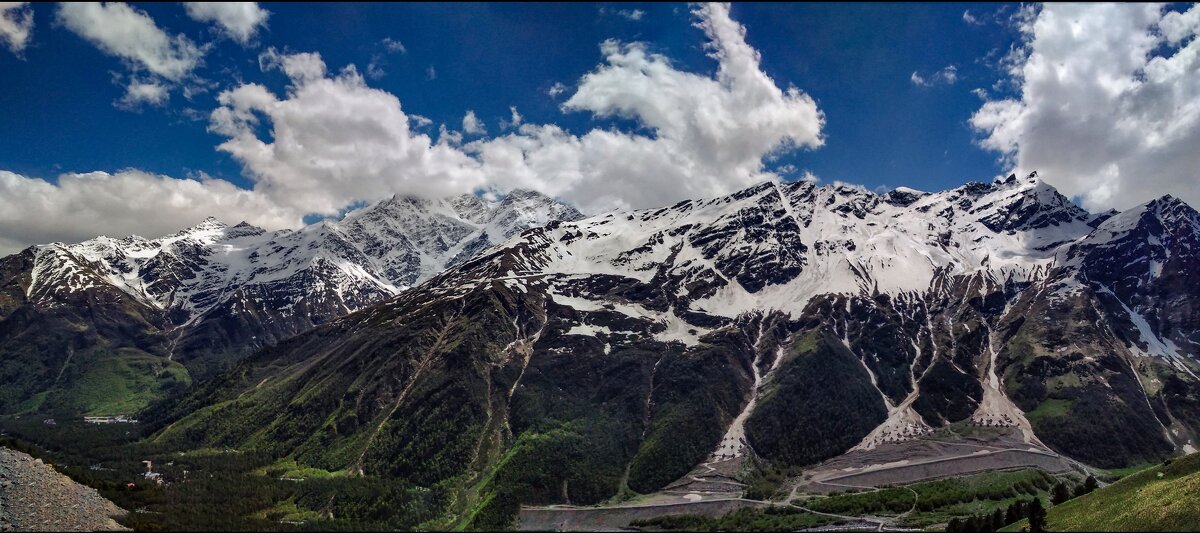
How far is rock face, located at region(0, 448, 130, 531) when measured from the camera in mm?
146000

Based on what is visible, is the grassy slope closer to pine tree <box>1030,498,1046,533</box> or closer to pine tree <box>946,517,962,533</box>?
pine tree <box>1030,498,1046,533</box>

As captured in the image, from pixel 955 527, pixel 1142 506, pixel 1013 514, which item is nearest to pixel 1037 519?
pixel 1142 506

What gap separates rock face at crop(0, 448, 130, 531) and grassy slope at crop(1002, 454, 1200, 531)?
196m

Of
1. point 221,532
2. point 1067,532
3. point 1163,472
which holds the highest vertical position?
point 1163,472

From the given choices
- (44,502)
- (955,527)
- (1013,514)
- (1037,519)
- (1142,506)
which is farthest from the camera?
(955,527)

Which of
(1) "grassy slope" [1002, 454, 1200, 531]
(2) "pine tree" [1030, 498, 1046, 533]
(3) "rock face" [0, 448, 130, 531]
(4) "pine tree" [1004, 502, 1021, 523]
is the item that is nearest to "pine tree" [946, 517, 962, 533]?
(4) "pine tree" [1004, 502, 1021, 523]

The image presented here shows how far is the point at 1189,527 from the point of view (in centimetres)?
10150

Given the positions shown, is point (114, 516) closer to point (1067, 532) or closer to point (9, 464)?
point (9, 464)

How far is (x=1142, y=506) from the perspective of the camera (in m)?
116

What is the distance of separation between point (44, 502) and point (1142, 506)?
214 metres

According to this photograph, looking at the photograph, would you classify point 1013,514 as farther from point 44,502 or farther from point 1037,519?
point 44,502

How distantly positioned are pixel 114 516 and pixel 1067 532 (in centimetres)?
20729

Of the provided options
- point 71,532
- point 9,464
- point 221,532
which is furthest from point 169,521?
point 71,532

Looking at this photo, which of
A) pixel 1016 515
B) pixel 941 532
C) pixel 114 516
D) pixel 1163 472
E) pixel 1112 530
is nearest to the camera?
pixel 1112 530
